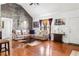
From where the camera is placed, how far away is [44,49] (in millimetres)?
1916

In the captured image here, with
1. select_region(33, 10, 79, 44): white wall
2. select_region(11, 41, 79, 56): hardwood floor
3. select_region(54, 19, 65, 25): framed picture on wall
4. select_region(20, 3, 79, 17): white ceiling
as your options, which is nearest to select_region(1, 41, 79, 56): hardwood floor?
select_region(11, 41, 79, 56): hardwood floor

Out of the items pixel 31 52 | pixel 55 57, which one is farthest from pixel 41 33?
pixel 55 57

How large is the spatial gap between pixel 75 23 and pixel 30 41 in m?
0.90

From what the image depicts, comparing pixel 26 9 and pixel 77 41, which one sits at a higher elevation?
pixel 26 9

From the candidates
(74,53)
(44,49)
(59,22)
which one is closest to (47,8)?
(59,22)

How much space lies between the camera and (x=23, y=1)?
1.85 meters

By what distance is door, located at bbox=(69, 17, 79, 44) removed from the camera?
182cm

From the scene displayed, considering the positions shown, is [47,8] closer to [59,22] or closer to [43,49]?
[59,22]

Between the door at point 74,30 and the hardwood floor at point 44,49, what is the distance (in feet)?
0.41

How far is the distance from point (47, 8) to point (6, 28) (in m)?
0.83

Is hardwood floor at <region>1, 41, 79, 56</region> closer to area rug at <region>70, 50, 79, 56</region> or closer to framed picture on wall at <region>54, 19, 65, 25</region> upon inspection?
area rug at <region>70, 50, 79, 56</region>

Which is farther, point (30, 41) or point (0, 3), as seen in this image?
point (30, 41)

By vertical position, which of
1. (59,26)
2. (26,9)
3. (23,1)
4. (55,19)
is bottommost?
(59,26)

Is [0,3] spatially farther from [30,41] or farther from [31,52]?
[31,52]
